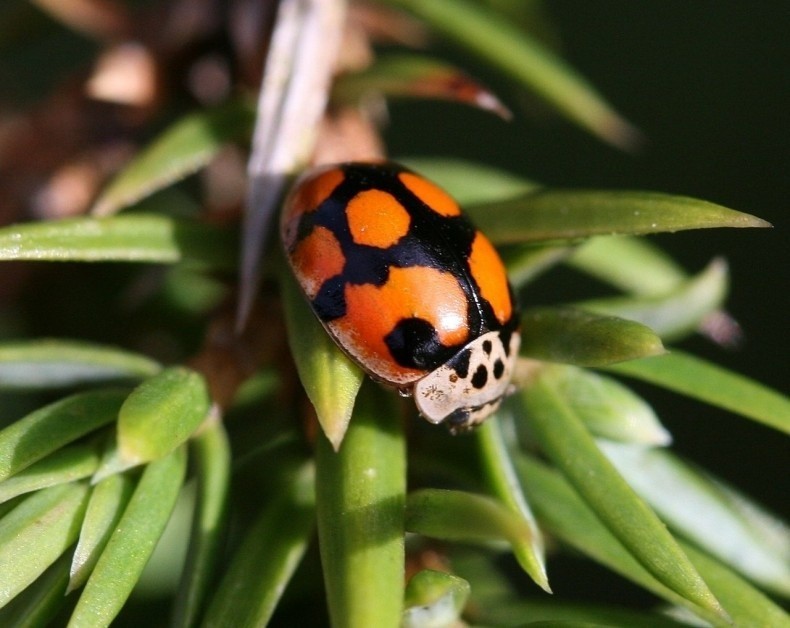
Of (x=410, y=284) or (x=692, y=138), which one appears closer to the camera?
(x=410, y=284)

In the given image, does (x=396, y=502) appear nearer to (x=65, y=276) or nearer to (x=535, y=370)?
(x=535, y=370)

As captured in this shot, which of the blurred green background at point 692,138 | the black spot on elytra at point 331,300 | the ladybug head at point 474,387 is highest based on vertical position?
the black spot on elytra at point 331,300

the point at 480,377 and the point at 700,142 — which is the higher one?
the point at 480,377

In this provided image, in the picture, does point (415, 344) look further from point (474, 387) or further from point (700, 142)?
point (700, 142)

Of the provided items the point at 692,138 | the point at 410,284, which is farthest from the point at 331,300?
the point at 692,138

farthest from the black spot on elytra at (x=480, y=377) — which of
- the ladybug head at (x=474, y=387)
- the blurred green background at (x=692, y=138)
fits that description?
the blurred green background at (x=692, y=138)

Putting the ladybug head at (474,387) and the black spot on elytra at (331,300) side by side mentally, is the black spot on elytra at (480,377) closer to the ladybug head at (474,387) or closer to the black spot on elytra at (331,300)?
the ladybug head at (474,387)
